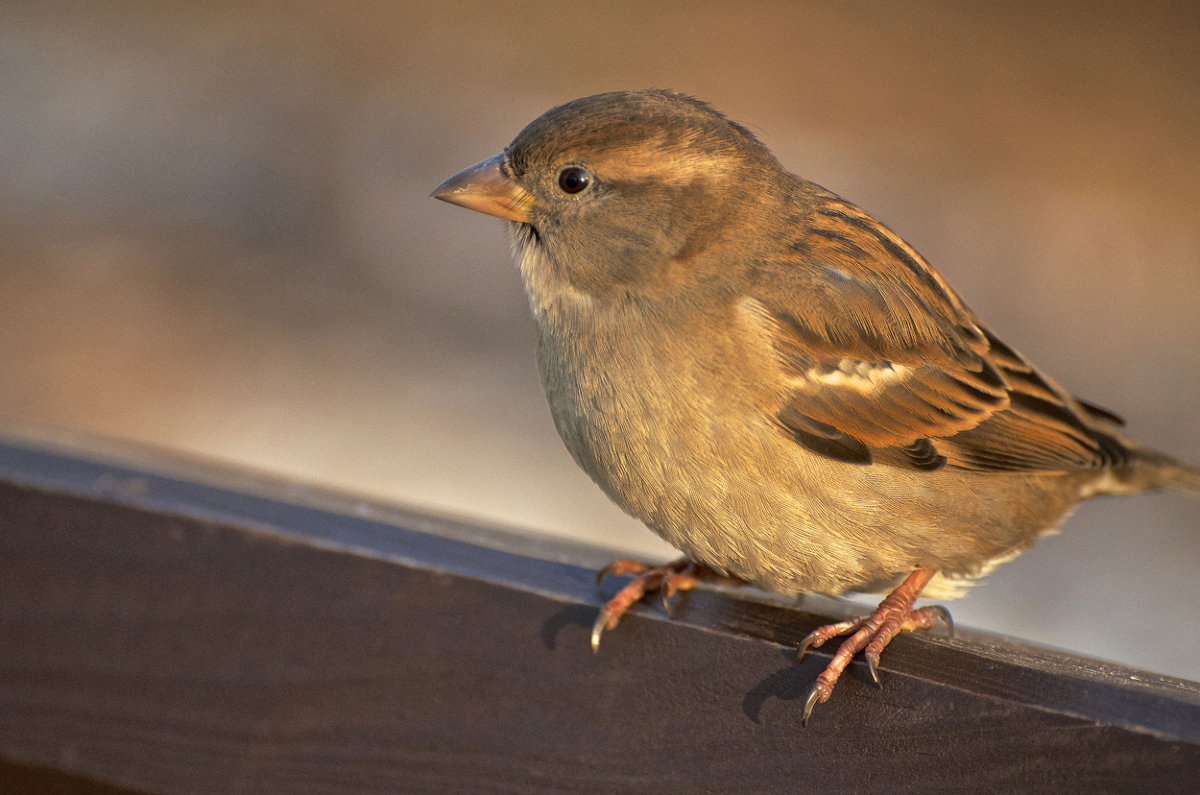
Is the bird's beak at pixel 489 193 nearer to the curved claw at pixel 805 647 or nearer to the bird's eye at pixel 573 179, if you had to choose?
the bird's eye at pixel 573 179

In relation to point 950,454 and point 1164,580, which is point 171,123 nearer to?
point 1164,580

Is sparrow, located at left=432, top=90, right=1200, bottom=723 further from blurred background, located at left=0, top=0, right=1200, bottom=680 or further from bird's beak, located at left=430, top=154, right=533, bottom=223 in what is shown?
blurred background, located at left=0, top=0, right=1200, bottom=680

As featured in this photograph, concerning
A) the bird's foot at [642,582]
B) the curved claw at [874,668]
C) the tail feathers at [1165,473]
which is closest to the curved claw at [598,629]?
the bird's foot at [642,582]

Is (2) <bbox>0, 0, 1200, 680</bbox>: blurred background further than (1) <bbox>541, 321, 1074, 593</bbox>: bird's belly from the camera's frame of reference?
Yes

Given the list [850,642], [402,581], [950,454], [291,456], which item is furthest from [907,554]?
[291,456]

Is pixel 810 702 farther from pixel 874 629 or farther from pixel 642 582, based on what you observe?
pixel 642 582

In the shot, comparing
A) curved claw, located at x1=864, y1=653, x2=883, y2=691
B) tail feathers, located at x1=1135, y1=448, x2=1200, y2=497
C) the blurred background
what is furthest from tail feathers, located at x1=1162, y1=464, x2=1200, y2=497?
the blurred background

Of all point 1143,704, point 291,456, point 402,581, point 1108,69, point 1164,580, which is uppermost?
point 1108,69
